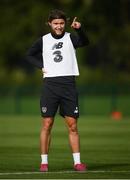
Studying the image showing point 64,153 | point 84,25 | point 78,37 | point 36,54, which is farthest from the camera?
point 84,25

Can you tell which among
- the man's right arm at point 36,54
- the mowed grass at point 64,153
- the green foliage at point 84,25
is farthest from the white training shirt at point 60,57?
the green foliage at point 84,25

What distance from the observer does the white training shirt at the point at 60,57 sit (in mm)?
13562

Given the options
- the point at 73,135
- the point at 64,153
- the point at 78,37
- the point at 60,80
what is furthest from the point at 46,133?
the point at 64,153

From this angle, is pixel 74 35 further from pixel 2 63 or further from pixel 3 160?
pixel 2 63

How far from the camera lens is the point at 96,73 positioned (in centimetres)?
5706

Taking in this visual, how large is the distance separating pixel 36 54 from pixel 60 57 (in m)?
0.43

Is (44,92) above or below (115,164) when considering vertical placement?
above

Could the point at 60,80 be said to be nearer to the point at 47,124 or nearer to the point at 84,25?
the point at 47,124

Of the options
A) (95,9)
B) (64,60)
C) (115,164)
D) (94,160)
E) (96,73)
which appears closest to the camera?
(64,60)

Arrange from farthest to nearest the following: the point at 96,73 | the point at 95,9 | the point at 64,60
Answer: the point at 95,9 < the point at 96,73 < the point at 64,60

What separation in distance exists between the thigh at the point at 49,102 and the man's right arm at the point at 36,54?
1.20 ft

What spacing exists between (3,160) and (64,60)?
250 centimetres

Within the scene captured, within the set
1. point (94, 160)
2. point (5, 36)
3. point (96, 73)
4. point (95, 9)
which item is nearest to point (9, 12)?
point (5, 36)

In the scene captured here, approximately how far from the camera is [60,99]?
44.7 ft
